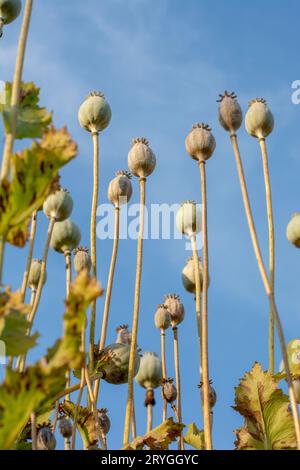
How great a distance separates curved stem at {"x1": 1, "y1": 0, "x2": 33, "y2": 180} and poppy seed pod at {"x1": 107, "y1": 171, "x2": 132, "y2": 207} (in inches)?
53.0

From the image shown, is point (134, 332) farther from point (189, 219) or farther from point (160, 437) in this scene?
point (189, 219)

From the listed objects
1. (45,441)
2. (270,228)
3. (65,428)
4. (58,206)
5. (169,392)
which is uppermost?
(58,206)

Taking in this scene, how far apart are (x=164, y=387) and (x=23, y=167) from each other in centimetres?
187

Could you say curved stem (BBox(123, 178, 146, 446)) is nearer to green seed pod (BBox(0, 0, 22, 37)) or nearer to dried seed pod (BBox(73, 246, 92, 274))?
dried seed pod (BBox(73, 246, 92, 274))

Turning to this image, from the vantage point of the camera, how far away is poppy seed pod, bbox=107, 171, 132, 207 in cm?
313

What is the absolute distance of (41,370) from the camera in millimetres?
1356

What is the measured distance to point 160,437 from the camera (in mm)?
2271

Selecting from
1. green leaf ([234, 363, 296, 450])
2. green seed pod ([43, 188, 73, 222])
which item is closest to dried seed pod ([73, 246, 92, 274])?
green seed pod ([43, 188, 73, 222])

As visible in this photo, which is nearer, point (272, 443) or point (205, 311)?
point (205, 311)

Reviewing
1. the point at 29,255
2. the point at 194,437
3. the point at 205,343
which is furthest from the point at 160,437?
the point at 29,255

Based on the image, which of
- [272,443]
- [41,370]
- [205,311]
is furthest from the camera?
[272,443]

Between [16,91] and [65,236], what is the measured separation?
4.89 ft
